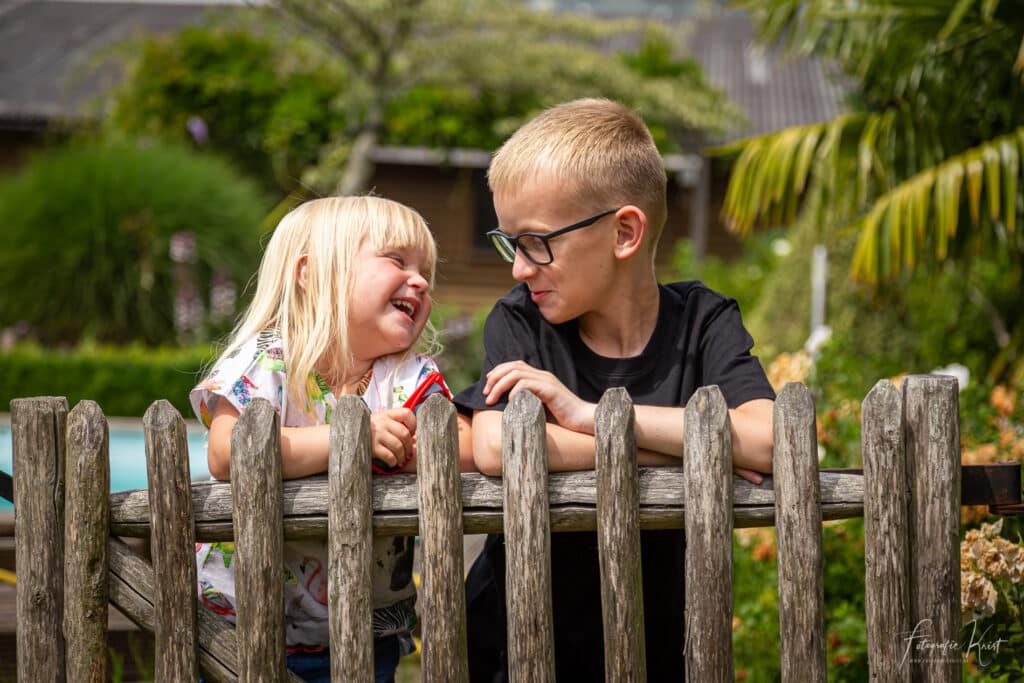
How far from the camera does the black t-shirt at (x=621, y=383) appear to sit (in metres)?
2.19

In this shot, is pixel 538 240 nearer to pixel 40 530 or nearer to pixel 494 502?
pixel 494 502

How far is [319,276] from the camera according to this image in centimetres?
231

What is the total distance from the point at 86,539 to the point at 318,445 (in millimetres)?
481

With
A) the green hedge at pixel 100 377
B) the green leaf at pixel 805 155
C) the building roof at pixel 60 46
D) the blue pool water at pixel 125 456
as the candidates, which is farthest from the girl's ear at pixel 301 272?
the building roof at pixel 60 46

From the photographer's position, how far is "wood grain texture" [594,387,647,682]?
1916 millimetres

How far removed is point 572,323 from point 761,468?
0.54 m

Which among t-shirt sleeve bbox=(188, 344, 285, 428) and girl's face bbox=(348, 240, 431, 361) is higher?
girl's face bbox=(348, 240, 431, 361)

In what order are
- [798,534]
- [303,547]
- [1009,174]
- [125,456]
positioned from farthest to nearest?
[125,456]
[1009,174]
[303,547]
[798,534]

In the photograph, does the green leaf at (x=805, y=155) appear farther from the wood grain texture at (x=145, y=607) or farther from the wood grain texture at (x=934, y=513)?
the wood grain texture at (x=145, y=607)

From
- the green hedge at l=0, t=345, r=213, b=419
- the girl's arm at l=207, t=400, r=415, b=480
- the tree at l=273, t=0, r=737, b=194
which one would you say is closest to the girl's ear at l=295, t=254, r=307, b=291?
the girl's arm at l=207, t=400, r=415, b=480

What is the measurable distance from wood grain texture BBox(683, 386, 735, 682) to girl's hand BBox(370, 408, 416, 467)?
1.77 feet

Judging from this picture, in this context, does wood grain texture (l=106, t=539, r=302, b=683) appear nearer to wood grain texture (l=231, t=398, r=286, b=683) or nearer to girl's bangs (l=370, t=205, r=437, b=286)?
wood grain texture (l=231, t=398, r=286, b=683)

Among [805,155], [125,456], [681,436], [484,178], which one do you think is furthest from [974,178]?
[484,178]

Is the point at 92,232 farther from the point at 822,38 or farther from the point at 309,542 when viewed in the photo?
the point at 309,542
